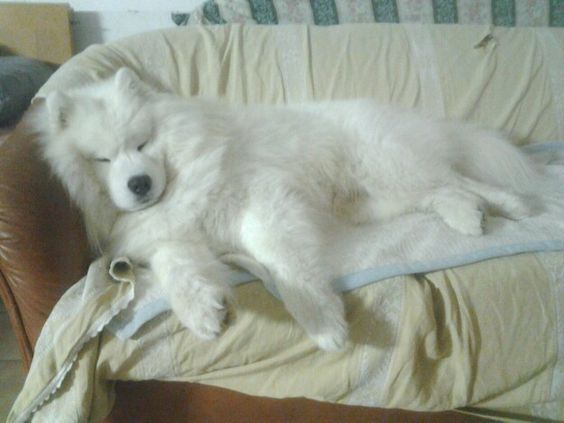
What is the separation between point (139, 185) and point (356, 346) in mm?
805

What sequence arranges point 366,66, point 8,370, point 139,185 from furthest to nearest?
point 366,66 < point 8,370 < point 139,185

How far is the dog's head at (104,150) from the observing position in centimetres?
133

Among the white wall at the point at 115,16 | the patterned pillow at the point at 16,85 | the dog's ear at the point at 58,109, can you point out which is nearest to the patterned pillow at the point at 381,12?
the white wall at the point at 115,16

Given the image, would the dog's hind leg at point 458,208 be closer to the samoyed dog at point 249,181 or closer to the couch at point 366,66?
the samoyed dog at point 249,181

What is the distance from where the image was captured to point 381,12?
2.36 m

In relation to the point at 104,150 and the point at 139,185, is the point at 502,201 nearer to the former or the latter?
the point at 139,185

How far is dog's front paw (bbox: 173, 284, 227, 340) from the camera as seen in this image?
1.05m

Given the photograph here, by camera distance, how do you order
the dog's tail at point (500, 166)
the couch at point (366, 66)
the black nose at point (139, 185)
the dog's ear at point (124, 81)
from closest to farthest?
the black nose at point (139, 185)
the dog's ear at point (124, 81)
the dog's tail at point (500, 166)
the couch at point (366, 66)

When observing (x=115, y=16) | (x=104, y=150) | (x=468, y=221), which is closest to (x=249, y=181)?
(x=104, y=150)

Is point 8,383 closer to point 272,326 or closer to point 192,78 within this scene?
point 272,326

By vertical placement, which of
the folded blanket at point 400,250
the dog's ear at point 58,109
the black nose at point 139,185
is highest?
the dog's ear at point 58,109

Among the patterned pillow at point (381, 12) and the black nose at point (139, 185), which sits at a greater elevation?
the patterned pillow at point (381, 12)

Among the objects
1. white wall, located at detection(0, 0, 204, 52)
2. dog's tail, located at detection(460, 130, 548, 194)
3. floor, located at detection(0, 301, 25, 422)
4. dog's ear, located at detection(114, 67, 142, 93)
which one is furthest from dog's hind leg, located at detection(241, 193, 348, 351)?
white wall, located at detection(0, 0, 204, 52)

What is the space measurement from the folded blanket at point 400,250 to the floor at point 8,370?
1.01 meters
